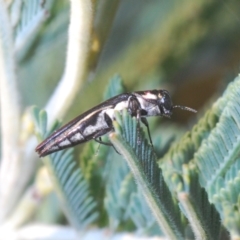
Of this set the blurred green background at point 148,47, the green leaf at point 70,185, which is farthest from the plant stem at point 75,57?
the blurred green background at point 148,47

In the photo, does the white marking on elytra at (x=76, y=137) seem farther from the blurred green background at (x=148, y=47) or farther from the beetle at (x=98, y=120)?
the blurred green background at (x=148, y=47)

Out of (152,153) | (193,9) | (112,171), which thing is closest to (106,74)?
(193,9)

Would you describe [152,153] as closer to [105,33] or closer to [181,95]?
[105,33]

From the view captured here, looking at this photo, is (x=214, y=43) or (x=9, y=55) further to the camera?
(x=214, y=43)

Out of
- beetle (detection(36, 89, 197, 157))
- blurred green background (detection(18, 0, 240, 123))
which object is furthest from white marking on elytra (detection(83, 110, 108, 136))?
blurred green background (detection(18, 0, 240, 123))

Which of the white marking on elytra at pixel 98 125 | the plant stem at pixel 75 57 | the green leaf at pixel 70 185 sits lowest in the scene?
the green leaf at pixel 70 185

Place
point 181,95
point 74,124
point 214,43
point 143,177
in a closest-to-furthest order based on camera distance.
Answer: point 143,177 → point 74,124 → point 214,43 → point 181,95

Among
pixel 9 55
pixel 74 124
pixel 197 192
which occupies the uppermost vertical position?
pixel 9 55

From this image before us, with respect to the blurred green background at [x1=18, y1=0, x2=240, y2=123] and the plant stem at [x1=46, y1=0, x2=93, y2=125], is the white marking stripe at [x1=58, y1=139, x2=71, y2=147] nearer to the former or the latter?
the plant stem at [x1=46, y1=0, x2=93, y2=125]

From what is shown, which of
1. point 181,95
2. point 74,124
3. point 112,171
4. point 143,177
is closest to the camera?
point 143,177
